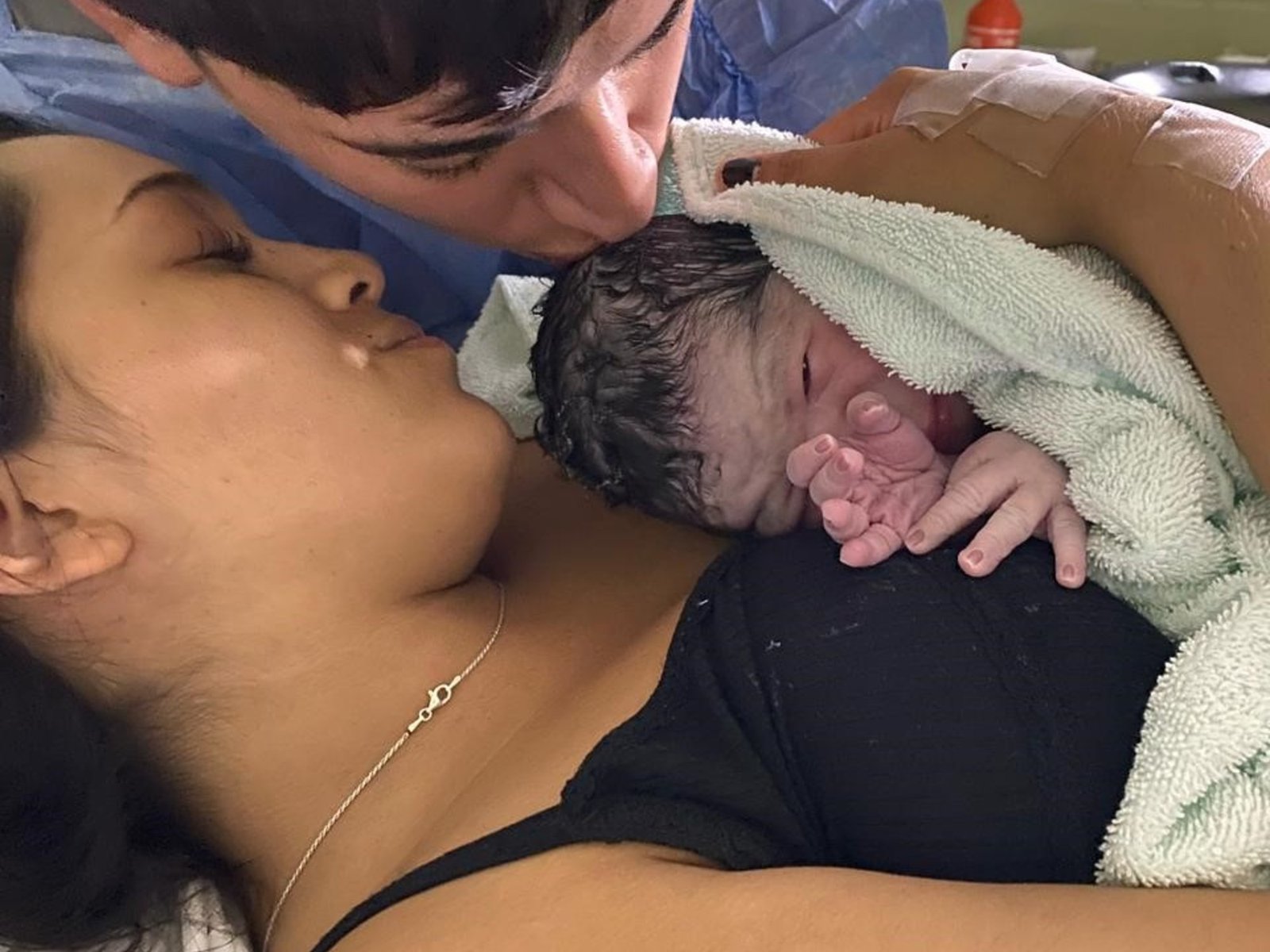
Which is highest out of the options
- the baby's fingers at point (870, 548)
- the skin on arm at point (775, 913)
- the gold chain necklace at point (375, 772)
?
the baby's fingers at point (870, 548)

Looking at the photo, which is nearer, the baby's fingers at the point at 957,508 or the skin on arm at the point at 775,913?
the skin on arm at the point at 775,913

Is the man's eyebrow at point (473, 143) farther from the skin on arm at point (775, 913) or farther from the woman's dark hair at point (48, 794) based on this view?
the skin on arm at point (775, 913)

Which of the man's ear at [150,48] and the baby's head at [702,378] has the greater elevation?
the man's ear at [150,48]

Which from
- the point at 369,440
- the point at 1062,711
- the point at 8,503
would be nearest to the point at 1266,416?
the point at 1062,711

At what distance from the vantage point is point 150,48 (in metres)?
0.77

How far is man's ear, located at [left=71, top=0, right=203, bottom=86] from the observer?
2.33ft

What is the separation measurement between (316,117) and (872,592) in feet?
1.52

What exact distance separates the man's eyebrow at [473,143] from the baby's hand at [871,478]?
299mm

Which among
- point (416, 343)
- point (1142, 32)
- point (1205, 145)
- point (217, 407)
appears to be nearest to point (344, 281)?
point (416, 343)

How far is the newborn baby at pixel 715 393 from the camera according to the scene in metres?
0.99

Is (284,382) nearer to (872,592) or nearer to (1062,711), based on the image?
(872,592)

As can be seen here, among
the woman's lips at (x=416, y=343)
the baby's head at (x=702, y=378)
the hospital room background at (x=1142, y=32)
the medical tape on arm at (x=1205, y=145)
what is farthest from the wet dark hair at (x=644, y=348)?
the hospital room background at (x=1142, y=32)

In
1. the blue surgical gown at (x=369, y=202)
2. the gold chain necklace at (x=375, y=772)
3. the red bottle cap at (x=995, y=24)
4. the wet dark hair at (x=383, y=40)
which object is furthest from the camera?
the red bottle cap at (x=995, y=24)

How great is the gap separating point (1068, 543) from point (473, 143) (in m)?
0.46
